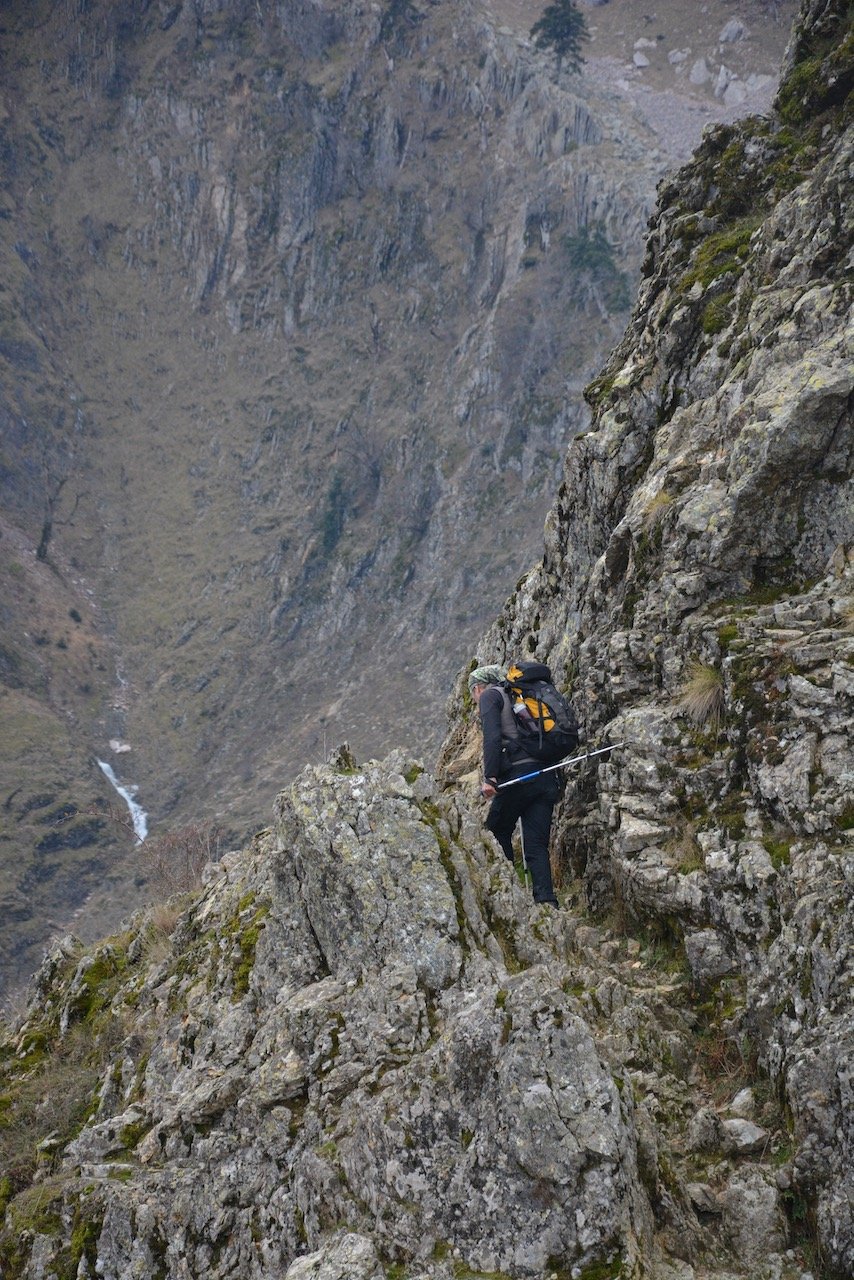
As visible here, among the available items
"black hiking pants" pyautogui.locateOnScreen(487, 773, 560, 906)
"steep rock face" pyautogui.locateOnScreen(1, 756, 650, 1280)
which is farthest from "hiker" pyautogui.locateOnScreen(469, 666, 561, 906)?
"steep rock face" pyautogui.locateOnScreen(1, 756, 650, 1280)

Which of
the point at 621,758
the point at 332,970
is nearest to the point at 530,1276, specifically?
the point at 332,970

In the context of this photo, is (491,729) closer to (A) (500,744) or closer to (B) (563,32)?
(A) (500,744)

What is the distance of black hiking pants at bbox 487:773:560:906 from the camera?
29.8 ft

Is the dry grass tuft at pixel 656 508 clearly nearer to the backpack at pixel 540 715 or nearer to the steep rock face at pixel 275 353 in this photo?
the backpack at pixel 540 715

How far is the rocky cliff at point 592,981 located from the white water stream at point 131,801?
57.1 metres

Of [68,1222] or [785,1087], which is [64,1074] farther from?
[785,1087]

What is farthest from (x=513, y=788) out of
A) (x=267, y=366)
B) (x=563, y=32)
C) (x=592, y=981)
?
(x=563, y=32)

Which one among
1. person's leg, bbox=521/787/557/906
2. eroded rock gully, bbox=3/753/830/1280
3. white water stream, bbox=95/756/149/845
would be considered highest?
white water stream, bbox=95/756/149/845

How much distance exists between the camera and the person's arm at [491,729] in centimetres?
922

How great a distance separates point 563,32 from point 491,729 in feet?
359

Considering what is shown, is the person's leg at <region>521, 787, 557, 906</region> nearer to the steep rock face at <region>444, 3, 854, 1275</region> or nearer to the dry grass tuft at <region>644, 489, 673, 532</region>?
Answer: the steep rock face at <region>444, 3, 854, 1275</region>

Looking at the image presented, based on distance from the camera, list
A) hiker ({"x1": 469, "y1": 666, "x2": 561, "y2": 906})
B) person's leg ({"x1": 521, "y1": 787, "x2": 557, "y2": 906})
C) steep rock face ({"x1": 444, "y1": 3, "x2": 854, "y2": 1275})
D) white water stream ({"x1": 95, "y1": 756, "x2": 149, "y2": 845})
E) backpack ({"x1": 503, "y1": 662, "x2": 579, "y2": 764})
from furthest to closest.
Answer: white water stream ({"x1": 95, "y1": 756, "x2": 149, "y2": 845}) < backpack ({"x1": 503, "y1": 662, "x2": 579, "y2": 764}) < hiker ({"x1": 469, "y1": 666, "x2": 561, "y2": 906}) < person's leg ({"x1": 521, "y1": 787, "x2": 557, "y2": 906}) < steep rock face ({"x1": 444, "y1": 3, "x2": 854, "y2": 1275})

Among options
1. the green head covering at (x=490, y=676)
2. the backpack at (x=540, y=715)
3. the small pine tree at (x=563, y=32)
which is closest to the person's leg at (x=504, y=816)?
the backpack at (x=540, y=715)

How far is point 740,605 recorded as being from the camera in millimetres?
8859
